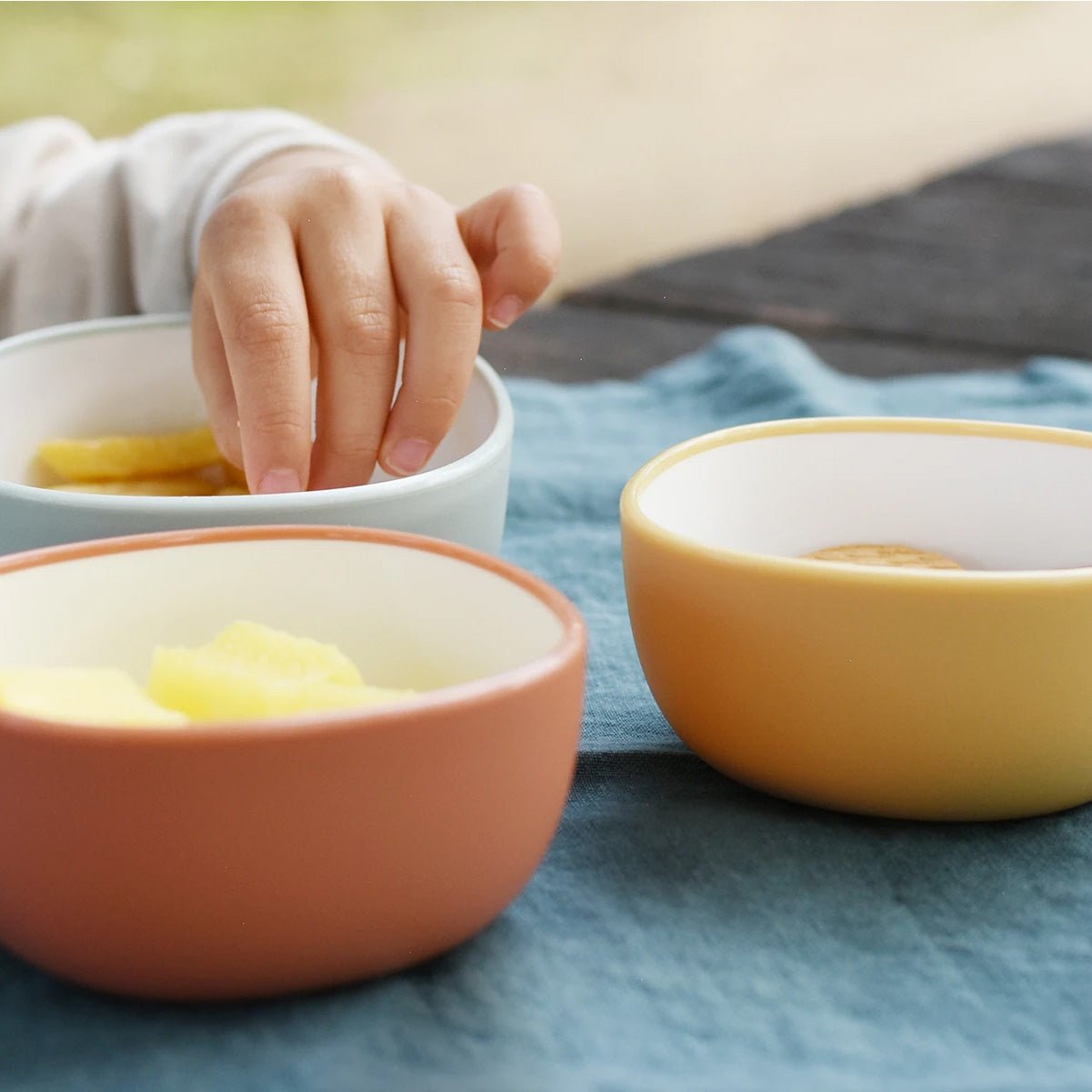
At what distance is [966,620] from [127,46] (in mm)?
1646

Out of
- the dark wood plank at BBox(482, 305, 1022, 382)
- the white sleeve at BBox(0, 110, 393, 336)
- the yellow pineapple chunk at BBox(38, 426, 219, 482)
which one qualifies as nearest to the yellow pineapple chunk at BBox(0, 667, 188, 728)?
the yellow pineapple chunk at BBox(38, 426, 219, 482)

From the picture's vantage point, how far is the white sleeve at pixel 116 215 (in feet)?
2.86

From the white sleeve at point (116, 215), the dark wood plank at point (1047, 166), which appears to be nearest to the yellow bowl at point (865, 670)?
the white sleeve at point (116, 215)

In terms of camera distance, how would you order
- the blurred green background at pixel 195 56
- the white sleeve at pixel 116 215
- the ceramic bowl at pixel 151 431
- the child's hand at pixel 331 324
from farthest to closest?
1. the blurred green background at pixel 195 56
2. the white sleeve at pixel 116 215
3. the child's hand at pixel 331 324
4. the ceramic bowl at pixel 151 431

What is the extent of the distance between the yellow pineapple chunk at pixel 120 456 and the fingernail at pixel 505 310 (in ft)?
0.43

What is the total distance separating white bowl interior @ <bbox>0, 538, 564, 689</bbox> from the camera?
39 centimetres

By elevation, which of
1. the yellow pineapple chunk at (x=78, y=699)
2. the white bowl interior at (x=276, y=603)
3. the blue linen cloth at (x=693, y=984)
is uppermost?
the yellow pineapple chunk at (x=78, y=699)

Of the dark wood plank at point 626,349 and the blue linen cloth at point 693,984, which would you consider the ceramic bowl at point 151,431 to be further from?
the dark wood plank at point 626,349

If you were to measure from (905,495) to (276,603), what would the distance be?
230 mm

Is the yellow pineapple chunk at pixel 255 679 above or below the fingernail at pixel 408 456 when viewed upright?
above

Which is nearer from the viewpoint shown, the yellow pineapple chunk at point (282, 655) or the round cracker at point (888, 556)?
the yellow pineapple chunk at point (282, 655)

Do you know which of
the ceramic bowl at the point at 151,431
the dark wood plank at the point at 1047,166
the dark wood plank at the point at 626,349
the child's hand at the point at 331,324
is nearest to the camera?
the ceramic bowl at the point at 151,431

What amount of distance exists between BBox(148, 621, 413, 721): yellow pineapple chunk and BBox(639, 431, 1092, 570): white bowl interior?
18cm

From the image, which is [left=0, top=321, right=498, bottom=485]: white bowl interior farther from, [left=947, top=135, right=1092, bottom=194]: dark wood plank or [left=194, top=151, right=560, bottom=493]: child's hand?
[left=947, top=135, right=1092, bottom=194]: dark wood plank
